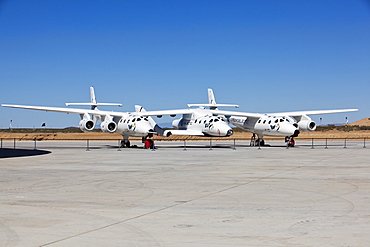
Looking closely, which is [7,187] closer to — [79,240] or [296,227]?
[79,240]

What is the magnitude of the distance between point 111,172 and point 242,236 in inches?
460

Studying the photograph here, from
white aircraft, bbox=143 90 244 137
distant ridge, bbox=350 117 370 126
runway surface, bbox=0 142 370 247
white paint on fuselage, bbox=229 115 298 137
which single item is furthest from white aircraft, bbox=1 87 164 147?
distant ridge, bbox=350 117 370 126

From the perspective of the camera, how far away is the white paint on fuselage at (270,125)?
40.9 meters

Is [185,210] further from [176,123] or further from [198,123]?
[176,123]

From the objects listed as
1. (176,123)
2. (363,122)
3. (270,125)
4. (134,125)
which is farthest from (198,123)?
(363,122)

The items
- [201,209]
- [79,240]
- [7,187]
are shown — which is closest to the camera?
[79,240]

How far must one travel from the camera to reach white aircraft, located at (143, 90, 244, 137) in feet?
132

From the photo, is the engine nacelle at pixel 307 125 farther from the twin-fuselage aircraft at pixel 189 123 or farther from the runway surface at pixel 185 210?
the runway surface at pixel 185 210

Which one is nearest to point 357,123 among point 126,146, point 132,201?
point 126,146

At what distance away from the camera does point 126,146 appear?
44312 mm

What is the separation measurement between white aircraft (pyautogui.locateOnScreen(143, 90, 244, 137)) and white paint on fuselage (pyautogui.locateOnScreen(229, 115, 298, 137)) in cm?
274

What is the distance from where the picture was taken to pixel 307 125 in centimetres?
4269

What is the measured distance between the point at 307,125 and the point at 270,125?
317cm

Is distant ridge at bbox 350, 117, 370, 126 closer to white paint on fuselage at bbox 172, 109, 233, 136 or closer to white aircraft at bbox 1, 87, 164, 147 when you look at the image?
white paint on fuselage at bbox 172, 109, 233, 136
